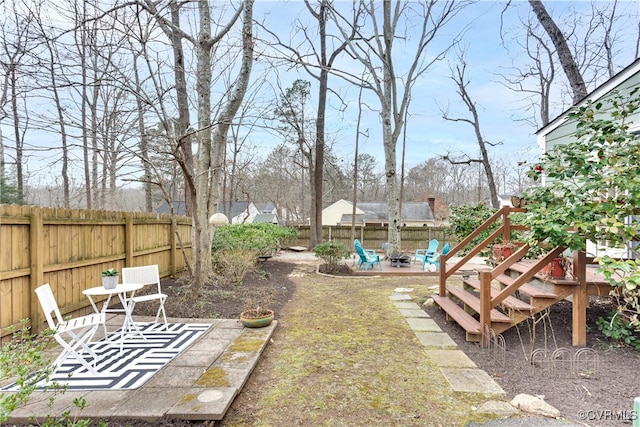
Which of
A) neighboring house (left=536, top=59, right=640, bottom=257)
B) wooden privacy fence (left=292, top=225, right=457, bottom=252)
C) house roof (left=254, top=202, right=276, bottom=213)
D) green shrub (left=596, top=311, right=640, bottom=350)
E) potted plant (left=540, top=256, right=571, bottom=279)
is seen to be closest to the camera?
green shrub (left=596, top=311, right=640, bottom=350)

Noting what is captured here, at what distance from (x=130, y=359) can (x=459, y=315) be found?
3878 millimetres

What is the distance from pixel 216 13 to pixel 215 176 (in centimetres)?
321

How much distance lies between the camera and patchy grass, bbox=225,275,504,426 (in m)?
2.37

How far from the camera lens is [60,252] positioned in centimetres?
404

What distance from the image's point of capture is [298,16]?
931 cm

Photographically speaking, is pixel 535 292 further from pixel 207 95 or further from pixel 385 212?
pixel 385 212

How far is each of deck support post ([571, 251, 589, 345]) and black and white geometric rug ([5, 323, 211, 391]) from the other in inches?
166

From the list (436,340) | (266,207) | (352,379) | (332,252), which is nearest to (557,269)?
(436,340)

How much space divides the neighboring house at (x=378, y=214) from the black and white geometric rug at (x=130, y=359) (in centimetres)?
2117

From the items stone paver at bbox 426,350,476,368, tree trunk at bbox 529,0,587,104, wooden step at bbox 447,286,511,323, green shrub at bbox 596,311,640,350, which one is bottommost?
stone paver at bbox 426,350,476,368

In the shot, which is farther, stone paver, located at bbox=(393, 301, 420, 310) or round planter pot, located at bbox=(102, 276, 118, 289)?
stone paver, located at bbox=(393, 301, 420, 310)

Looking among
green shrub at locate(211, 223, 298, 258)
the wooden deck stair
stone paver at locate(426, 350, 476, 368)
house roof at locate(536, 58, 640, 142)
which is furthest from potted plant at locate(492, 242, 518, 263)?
→ green shrub at locate(211, 223, 298, 258)

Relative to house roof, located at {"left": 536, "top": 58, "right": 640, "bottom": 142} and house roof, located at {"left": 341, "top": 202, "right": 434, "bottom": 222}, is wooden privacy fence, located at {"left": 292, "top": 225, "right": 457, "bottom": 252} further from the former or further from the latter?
house roof, located at {"left": 536, "top": 58, "right": 640, "bottom": 142}

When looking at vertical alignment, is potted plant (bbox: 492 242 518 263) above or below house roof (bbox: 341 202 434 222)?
below
